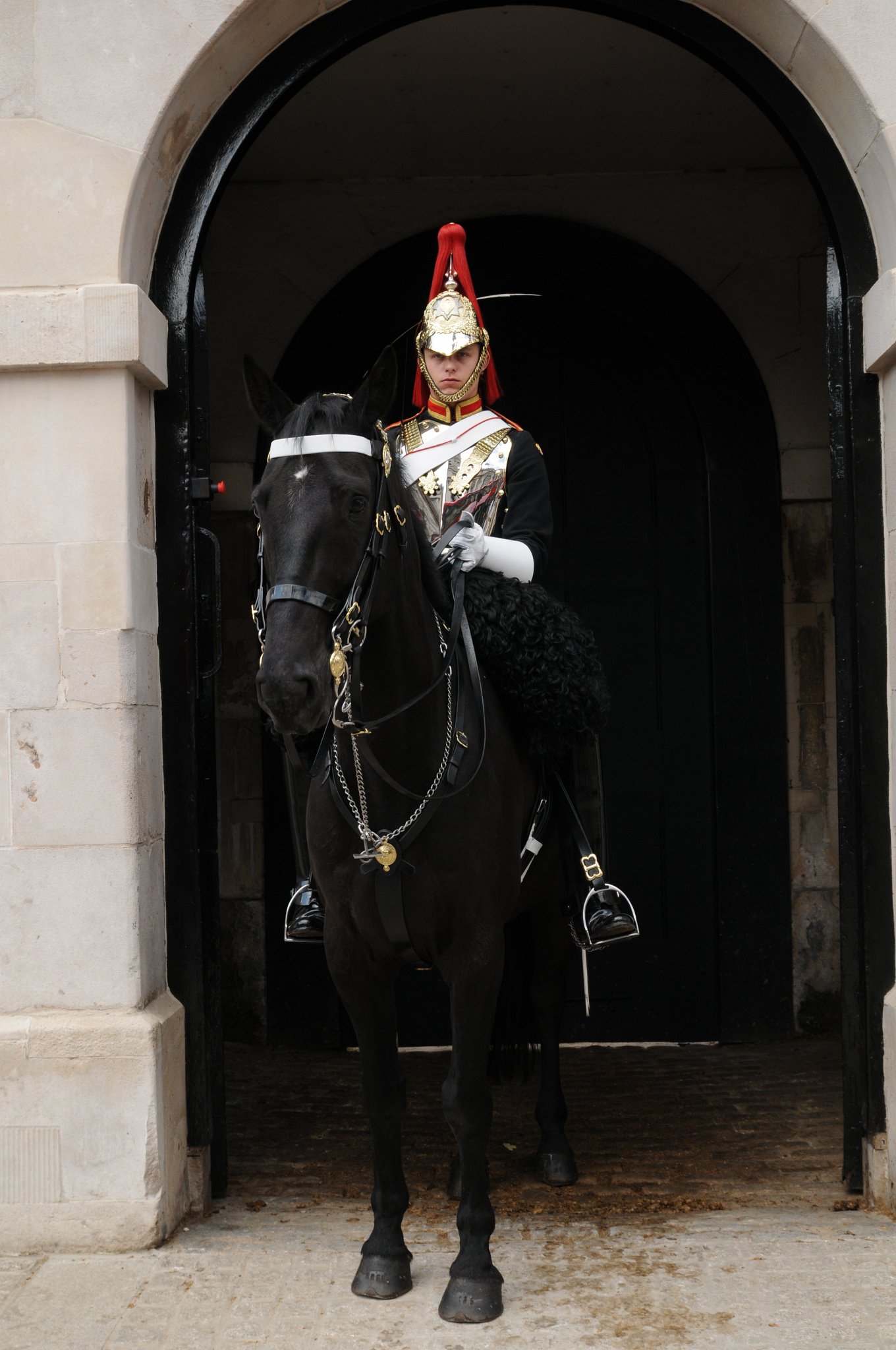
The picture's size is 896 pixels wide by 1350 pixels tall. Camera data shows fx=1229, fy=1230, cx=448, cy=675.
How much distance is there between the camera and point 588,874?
372 cm

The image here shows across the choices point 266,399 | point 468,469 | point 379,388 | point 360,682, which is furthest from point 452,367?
point 360,682

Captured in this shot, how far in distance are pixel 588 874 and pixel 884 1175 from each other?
49.0 inches

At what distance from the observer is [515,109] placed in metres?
5.46

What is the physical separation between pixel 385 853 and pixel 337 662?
2.37ft

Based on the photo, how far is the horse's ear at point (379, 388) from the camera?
9.45ft

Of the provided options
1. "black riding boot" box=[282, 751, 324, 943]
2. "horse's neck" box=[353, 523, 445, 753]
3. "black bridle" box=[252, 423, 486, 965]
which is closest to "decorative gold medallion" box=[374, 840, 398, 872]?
"black bridle" box=[252, 423, 486, 965]

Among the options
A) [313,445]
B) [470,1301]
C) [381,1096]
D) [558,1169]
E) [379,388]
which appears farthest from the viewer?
[558,1169]

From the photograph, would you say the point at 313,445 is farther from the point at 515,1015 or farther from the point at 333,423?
the point at 515,1015

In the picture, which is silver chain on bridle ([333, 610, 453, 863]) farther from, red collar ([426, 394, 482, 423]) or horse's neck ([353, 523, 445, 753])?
red collar ([426, 394, 482, 423])

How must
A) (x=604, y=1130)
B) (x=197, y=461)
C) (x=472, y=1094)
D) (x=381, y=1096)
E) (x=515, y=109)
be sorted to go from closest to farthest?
(x=472, y=1094) → (x=381, y=1096) → (x=197, y=461) → (x=604, y=1130) → (x=515, y=109)

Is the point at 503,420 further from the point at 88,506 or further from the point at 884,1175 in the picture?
the point at 884,1175

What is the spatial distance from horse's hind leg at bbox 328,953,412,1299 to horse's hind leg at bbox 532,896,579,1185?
3.03 ft

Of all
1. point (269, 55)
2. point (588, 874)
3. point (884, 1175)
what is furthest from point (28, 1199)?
point (269, 55)

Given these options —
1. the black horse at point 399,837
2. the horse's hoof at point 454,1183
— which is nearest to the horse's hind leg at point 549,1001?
the horse's hoof at point 454,1183
